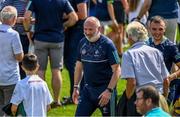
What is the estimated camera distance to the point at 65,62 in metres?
11.0

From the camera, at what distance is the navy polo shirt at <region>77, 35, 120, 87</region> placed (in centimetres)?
808

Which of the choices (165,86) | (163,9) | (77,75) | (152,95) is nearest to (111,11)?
(163,9)

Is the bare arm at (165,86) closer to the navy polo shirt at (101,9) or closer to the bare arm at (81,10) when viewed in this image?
the bare arm at (81,10)

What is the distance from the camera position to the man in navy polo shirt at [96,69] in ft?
26.4

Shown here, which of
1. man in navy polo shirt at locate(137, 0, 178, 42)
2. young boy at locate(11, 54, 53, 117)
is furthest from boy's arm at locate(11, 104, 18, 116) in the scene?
man in navy polo shirt at locate(137, 0, 178, 42)

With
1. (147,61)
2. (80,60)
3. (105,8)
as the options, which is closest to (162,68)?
(147,61)

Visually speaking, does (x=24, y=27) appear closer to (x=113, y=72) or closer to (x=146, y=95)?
(x=113, y=72)

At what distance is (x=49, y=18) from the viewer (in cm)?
998

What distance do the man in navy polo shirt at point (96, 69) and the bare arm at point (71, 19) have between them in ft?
6.30

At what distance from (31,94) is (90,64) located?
917 mm

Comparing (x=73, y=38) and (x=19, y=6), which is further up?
(x=19, y=6)

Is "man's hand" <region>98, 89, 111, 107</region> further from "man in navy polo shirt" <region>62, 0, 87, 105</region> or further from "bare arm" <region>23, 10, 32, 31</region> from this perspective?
"man in navy polo shirt" <region>62, 0, 87, 105</region>

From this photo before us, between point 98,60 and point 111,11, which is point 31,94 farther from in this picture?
point 111,11

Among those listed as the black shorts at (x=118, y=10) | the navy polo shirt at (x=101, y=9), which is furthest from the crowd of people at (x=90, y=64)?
the black shorts at (x=118, y=10)
